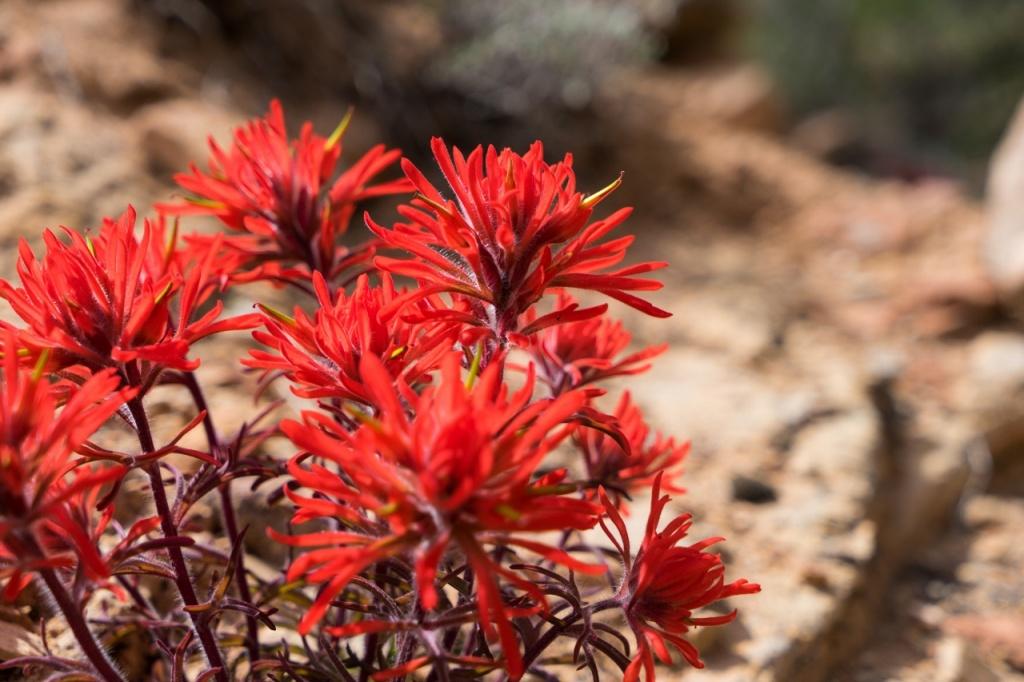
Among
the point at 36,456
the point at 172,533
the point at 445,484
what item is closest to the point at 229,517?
the point at 172,533

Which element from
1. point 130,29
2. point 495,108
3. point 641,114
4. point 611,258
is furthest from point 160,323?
point 641,114

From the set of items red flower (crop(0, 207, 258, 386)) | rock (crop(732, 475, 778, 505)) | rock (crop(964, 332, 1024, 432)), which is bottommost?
red flower (crop(0, 207, 258, 386))

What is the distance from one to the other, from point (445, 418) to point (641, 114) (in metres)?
4.61

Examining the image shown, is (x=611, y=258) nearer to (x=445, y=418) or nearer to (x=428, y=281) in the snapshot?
(x=428, y=281)

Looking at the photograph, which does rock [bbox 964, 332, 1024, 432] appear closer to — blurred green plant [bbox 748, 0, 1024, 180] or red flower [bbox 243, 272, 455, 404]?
red flower [bbox 243, 272, 455, 404]

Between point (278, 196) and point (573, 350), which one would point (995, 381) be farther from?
point (278, 196)

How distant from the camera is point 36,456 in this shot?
81 cm

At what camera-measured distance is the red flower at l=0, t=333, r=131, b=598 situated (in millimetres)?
810

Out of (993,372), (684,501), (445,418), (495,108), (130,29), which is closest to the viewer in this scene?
(445,418)

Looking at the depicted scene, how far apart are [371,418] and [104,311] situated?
345 mm

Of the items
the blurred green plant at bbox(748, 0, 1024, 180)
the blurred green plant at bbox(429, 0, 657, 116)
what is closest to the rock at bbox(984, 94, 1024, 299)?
the blurred green plant at bbox(429, 0, 657, 116)

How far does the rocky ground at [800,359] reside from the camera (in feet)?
6.66

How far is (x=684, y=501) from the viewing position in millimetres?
2191

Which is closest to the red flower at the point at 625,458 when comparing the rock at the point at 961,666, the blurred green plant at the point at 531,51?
the rock at the point at 961,666
